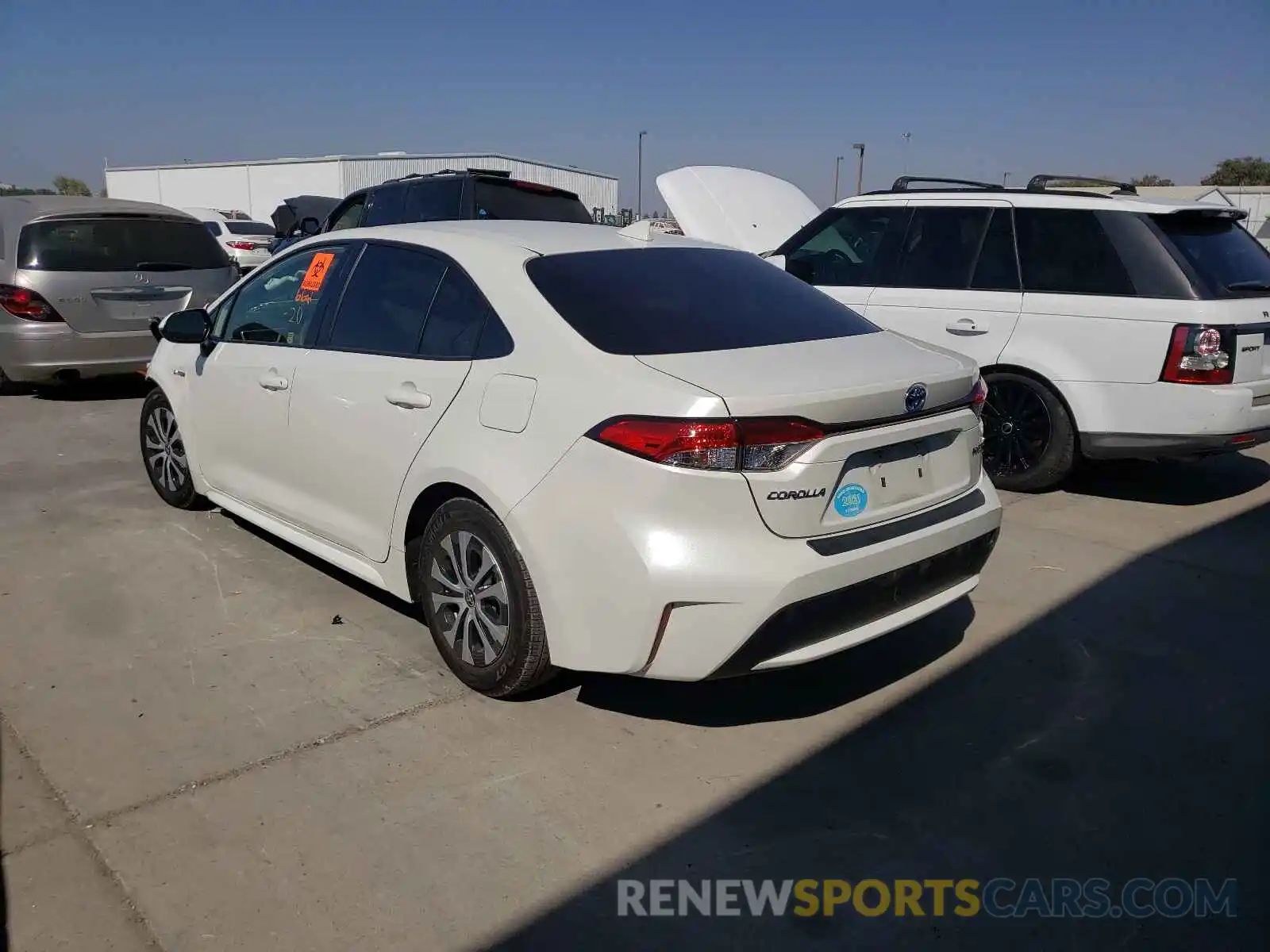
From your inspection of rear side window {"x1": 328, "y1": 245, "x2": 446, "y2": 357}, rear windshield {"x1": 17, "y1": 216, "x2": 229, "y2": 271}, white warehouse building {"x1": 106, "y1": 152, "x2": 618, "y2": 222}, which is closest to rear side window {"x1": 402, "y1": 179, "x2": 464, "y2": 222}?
rear windshield {"x1": 17, "y1": 216, "x2": 229, "y2": 271}

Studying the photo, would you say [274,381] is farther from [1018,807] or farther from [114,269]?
[114,269]

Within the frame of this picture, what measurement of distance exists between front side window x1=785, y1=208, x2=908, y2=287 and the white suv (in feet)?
0.04

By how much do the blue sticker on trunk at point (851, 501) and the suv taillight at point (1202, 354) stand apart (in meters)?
3.28

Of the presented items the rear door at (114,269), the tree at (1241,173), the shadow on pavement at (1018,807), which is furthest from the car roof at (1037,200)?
the tree at (1241,173)

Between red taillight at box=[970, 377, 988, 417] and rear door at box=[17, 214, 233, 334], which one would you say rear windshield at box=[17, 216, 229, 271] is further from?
red taillight at box=[970, 377, 988, 417]

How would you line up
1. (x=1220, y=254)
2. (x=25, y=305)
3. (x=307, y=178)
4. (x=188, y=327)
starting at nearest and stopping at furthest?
(x=188, y=327) → (x=1220, y=254) → (x=25, y=305) → (x=307, y=178)

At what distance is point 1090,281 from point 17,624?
5652 mm

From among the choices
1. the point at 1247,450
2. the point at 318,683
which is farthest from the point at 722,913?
the point at 1247,450

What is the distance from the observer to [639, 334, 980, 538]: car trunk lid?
9.36ft

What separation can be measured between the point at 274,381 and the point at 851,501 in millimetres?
2571

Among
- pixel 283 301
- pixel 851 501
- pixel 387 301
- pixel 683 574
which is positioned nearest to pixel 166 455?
pixel 283 301

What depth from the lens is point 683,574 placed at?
280 cm

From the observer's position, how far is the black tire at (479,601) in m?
3.19

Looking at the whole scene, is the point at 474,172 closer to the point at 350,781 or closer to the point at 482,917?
the point at 350,781
